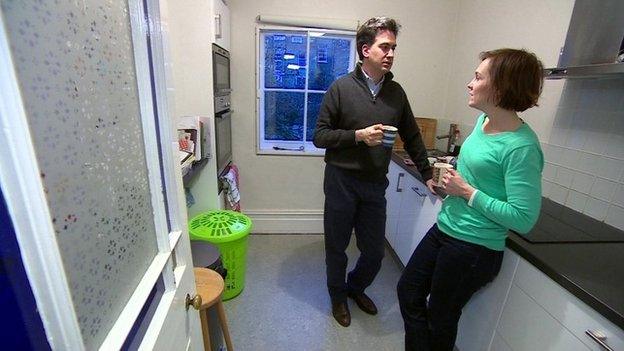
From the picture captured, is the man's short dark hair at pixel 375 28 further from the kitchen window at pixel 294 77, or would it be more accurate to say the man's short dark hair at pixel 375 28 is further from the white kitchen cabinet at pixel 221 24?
the kitchen window at pixel 294 77

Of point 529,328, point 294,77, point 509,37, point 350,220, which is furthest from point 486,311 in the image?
point 294,77

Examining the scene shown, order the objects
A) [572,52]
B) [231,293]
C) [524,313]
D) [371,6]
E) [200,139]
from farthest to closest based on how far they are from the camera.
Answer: [371,6]
[231,293]
[200,139]
[572,52]
[524,313]

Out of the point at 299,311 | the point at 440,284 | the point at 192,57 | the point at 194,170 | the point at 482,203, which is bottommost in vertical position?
the point at 299,311

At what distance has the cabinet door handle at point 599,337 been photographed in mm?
779

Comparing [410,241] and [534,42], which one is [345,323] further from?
[534,42]

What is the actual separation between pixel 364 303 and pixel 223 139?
1.46 m

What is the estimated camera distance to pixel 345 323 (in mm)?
1736

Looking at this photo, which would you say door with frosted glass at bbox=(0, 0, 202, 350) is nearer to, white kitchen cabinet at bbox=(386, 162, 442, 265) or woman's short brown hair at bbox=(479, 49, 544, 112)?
woman's short brown hair at bbox=(479, 49, 544, 112)

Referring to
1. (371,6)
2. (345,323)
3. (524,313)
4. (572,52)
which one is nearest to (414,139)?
(572,52)

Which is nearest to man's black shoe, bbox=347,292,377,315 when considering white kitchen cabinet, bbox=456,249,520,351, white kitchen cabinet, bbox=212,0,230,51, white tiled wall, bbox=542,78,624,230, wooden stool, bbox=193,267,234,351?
white kitchen cabinet, bbox=456,249,520,351

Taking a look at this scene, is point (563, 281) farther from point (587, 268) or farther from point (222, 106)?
point (222, 106)

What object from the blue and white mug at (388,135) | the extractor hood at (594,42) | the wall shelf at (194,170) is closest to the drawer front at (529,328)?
the blue and white mug at (388,135)

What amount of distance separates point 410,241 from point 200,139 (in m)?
1.50

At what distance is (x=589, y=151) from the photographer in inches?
55.6
